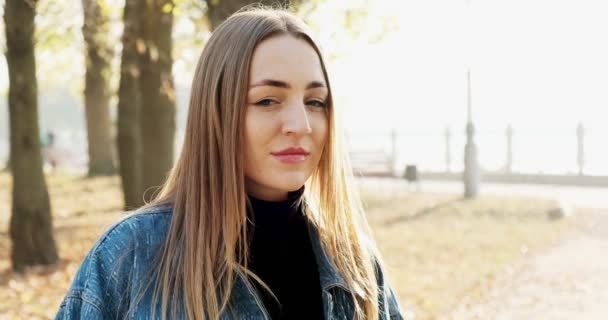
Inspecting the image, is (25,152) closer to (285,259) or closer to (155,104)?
(155,104)

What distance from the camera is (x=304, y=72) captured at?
180 centimetres

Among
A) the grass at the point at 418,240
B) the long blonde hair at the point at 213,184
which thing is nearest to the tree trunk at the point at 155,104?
the grass at the point at 418,240

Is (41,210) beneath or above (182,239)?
beneath

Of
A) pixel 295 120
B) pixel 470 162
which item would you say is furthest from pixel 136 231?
pixel 470 162

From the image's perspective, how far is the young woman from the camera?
1.62 metres

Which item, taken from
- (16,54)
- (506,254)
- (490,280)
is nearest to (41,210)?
(16,54)

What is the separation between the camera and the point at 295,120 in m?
1.76

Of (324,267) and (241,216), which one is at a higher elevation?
(241,216)

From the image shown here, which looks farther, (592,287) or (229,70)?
(592,287)

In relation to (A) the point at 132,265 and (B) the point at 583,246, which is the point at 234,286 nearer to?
(A) the point at 132,265

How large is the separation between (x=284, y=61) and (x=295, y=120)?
16 centimetres

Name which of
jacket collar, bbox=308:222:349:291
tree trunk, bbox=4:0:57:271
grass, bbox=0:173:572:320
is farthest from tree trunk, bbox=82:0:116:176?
jacket collar, bbox=308:222:349:291

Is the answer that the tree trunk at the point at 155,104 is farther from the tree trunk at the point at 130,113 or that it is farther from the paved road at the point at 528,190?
the paved road at the point at 528,190

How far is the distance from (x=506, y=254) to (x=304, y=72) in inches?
285
